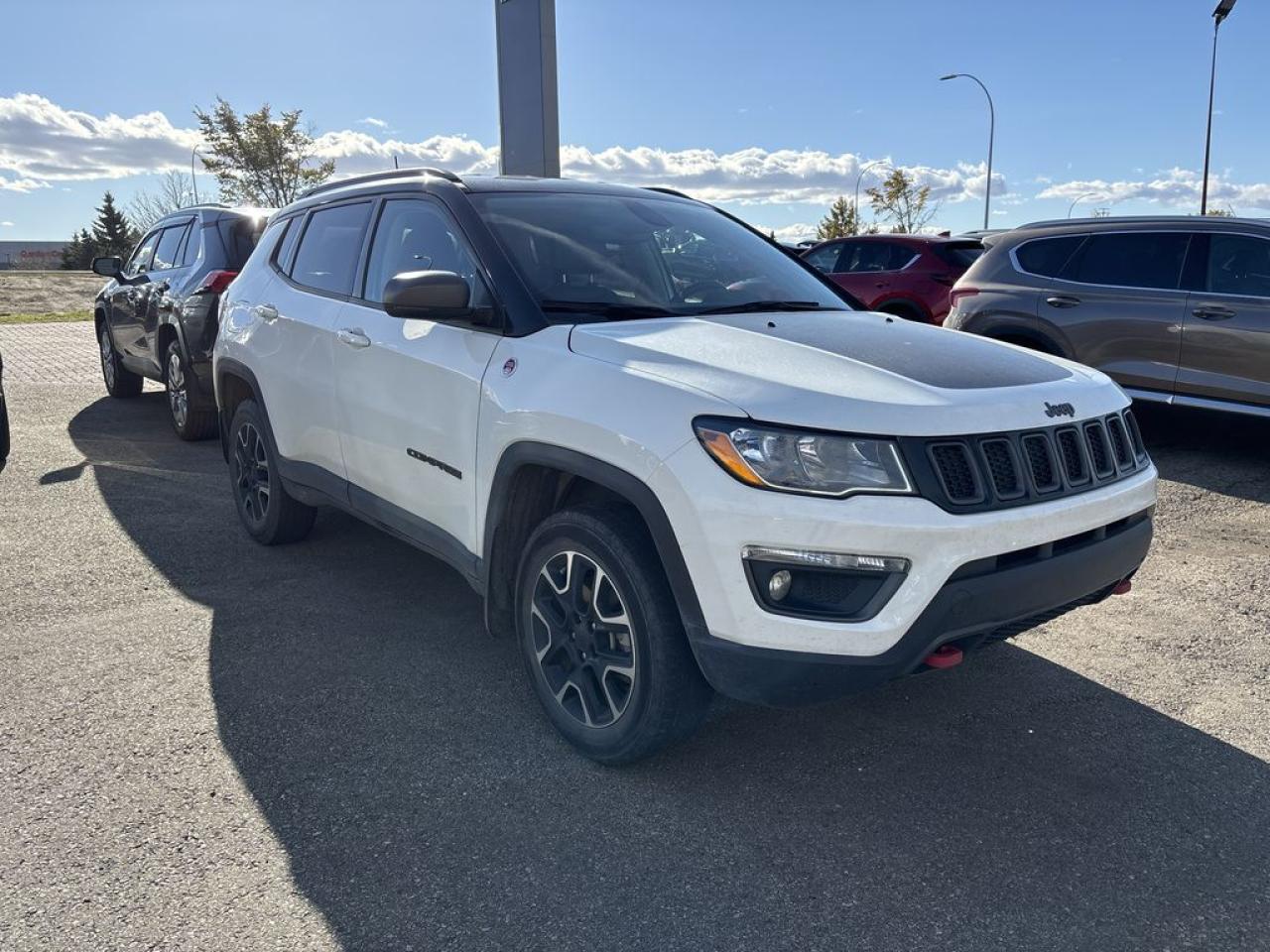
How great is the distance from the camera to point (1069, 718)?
3557 millimetres

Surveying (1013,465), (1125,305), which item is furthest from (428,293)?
(1125,305)

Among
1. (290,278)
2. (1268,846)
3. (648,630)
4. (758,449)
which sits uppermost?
(290,278)

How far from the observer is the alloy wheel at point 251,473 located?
5355 millimetres

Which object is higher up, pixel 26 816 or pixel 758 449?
pixel 758 449

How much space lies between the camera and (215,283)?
7762 mm

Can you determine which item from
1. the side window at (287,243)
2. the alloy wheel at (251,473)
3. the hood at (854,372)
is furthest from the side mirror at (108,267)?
the hood at (854,372)

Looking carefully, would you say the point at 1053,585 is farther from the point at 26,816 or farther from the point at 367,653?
the point at 26,816

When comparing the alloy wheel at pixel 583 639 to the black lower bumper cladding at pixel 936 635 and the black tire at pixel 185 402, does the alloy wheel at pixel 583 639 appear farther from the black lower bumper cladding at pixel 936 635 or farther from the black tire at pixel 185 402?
the black tire at pixel 185 402

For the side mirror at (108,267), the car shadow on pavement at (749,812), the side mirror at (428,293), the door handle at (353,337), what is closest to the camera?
the car shadow on pavement at (749,812)

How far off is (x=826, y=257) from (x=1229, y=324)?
6.09 meters

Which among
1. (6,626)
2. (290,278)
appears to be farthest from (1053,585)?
(6,626)

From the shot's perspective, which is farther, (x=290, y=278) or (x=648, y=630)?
(x=290, y=278)

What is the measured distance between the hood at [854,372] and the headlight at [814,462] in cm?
4

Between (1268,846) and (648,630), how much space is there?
1765 millimetres
